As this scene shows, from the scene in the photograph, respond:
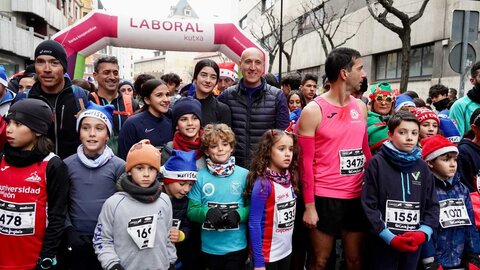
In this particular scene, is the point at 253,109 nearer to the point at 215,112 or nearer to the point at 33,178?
the point at 215,112

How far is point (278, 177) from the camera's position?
117 inches

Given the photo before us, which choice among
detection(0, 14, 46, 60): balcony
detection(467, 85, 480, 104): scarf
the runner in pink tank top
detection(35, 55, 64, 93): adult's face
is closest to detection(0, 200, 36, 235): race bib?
detection(35, 55, 64, 93): adult's face

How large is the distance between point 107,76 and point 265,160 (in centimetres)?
239

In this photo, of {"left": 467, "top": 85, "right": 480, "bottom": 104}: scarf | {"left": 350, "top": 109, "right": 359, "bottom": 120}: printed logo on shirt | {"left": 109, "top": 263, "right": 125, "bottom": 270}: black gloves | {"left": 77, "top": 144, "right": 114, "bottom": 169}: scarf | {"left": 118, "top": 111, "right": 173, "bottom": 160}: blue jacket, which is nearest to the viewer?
{"left": 109, "top": 263, "right": 125, "bottom": 270}: black gloves

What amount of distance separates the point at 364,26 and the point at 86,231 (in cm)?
1867

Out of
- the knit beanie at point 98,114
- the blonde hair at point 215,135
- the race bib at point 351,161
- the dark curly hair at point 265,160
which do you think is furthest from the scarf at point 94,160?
the race bib at point 351,161

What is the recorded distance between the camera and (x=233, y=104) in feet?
12.5

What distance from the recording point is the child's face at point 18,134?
2628 millimetres

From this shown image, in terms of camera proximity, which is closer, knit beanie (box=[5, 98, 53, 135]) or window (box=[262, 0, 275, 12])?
knit beanie (box=[5, 98, 53, 135])

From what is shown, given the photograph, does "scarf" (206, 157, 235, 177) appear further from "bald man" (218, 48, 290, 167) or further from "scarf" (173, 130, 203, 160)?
"bald man" (218, 48, 290, 167)

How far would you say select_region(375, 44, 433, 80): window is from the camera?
1484 centimetres

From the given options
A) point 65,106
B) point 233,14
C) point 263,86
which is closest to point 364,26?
point 263,86

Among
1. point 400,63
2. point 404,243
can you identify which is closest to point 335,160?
point 404,243

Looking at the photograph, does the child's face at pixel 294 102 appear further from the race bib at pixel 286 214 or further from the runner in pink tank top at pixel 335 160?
the race bib at pixel 286 214
